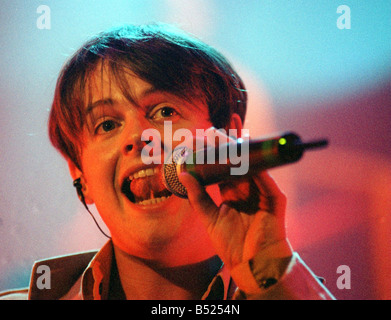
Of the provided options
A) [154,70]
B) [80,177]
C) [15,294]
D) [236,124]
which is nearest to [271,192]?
[236,124]

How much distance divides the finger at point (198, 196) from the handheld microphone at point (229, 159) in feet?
0.05

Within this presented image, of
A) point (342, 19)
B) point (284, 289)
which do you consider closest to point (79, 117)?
point (284, 289)

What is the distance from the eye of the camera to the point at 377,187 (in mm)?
1396

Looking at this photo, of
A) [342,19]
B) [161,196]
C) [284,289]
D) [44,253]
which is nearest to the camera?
[284,289]

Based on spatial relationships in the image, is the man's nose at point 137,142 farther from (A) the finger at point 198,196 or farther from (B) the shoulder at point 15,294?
(B) the shoulder at point 15,294

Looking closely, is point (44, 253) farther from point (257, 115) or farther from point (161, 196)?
point (257, 115)

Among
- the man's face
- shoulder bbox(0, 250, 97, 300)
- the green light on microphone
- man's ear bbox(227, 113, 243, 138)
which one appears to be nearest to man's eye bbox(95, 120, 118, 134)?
the man's face

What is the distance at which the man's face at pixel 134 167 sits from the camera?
1337 mm

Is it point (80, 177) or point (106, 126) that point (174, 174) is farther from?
point (80, 177)

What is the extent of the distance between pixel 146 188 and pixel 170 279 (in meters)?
0.35

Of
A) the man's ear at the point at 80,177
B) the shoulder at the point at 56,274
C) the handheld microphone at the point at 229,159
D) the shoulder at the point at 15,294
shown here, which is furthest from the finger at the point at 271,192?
the shoulder at the point at 15,294

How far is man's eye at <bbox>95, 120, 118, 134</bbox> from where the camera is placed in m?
1.40

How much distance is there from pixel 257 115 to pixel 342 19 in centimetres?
50

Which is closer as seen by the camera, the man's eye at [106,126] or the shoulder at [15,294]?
the man's eye at [106,126]
